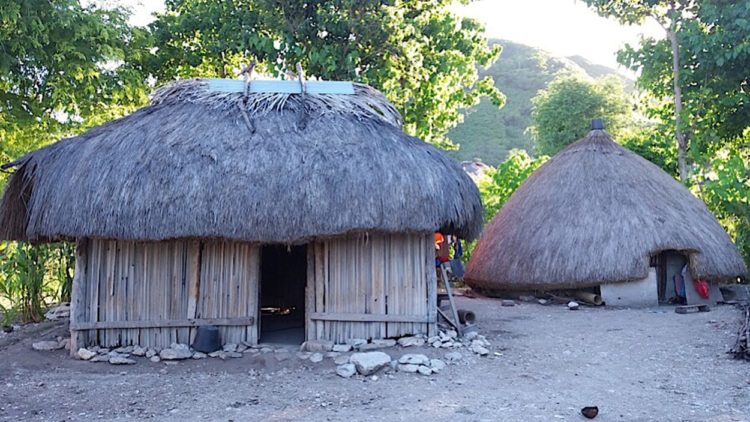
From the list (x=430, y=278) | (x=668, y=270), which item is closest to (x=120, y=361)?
(x=430, y=278)

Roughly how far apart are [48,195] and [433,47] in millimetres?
8608

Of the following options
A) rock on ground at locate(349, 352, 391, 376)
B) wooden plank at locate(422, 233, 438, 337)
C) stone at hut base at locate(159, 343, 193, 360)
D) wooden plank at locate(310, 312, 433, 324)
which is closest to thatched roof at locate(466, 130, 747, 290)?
wooden plank at locate(422, 233, 438, 337)

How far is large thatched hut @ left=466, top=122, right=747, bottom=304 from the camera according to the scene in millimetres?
12016

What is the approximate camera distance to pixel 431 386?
665 centimetres

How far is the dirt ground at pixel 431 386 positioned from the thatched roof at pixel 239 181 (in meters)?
1.50

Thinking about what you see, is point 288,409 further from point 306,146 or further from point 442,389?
point 306,146

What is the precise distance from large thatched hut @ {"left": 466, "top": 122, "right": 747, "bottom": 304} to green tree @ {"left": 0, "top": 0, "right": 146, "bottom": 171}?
7.58 m

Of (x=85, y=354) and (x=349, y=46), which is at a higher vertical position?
(x=349, y=46)

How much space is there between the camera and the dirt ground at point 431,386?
5.71 m

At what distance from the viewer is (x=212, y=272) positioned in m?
8.26

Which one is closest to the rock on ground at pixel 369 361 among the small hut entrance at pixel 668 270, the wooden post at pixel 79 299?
the wooden post at pixel 79 299

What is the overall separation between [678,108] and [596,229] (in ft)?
16.3

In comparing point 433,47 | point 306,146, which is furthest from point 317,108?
point 433,47

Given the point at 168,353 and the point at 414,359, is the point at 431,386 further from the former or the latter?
the point at 168,353
